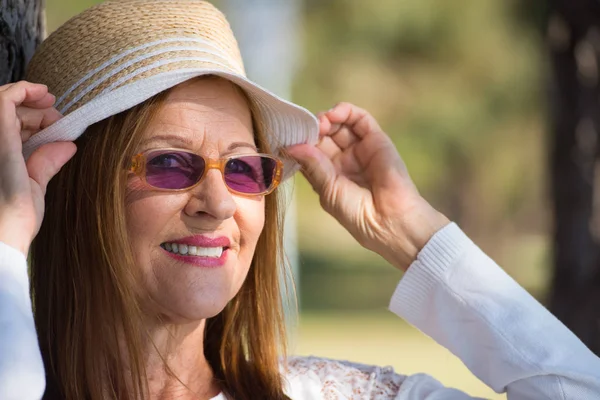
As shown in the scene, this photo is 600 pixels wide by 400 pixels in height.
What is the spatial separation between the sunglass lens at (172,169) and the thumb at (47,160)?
0.21 metres

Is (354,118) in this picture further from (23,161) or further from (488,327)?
(23,161)

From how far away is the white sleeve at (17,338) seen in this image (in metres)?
2.12

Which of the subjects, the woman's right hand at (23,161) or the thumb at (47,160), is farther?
the thumb at (47,160)

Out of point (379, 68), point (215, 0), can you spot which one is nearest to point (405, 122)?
point (379, 68)

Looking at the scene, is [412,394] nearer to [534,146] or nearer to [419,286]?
[419,286]

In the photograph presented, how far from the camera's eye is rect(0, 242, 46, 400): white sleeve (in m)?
2.12

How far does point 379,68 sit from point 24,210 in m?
23.6

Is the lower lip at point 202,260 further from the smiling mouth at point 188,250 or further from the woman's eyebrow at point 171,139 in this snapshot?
the woman's eyebrow at point 171,139

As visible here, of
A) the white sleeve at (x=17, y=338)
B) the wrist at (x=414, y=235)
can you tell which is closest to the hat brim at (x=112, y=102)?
the white sleeve at (x=17, y=338)

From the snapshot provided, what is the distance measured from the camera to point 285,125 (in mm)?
3010

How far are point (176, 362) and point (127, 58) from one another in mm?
889

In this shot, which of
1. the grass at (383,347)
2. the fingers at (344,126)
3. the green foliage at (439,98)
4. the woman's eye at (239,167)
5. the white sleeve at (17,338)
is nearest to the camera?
the white sleeve at (17,338)

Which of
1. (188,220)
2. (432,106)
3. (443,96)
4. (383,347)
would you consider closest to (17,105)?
(188,220)

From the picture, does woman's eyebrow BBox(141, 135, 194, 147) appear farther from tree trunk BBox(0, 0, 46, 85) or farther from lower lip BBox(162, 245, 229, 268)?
tree trunk BBox(0, 0, 46, 85)
